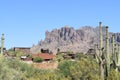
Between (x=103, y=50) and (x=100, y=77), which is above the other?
(x=103, y=50)

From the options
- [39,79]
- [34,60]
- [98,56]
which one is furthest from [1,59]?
[34,60]

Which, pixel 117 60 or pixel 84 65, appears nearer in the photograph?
pixel 117 60

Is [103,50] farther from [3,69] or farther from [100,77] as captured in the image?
[3,69]

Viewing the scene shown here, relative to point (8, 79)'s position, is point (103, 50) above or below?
above

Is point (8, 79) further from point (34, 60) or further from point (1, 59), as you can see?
point (34, 60)

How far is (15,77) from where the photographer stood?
3228cm

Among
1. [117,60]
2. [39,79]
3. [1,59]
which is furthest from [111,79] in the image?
[1,59]

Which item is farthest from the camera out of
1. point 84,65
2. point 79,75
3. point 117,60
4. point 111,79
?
point 84,65

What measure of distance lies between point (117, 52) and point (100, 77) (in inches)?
160

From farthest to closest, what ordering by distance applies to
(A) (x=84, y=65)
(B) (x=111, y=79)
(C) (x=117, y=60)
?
(A) (x=84, y=65) → (C) (x=117, y=60) → (B) (x=111, y=79)

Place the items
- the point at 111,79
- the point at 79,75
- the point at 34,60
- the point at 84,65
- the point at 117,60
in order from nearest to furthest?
the point at 111,79 → the point at 117,60 → the point at 79,75 → the point at 84,65 → the point at 34,60

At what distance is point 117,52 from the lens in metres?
33.0

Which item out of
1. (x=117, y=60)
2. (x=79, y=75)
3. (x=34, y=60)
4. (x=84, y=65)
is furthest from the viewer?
(x=34, y=60)

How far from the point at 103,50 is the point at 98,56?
0.73 meters
